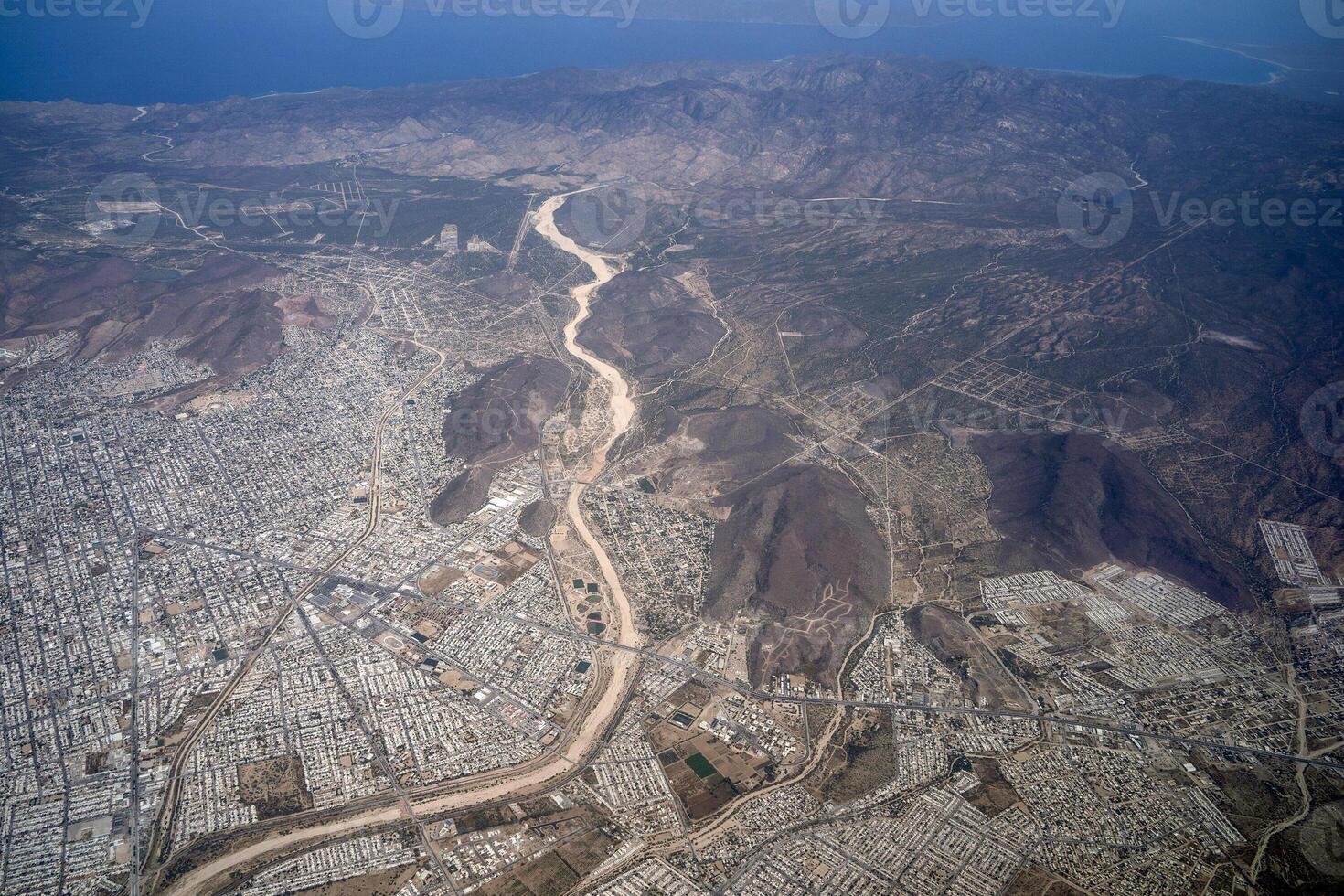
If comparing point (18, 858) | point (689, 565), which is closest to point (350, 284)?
point (689, 565)

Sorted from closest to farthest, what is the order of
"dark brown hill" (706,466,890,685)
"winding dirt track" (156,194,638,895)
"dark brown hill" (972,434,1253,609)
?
1. "winding dirt track" (156,194,638,895)
2. "dark brown hill" (706,466,890,685)
3. "dark brown hill" (972,434,1253,609)

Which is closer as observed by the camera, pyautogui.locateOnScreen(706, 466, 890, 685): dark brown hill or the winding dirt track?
the winding dirt track

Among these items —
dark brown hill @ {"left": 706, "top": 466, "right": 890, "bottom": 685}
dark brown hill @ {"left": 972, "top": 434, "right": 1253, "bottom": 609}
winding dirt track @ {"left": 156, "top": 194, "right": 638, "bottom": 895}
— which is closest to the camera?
winding dirt track @ {"left": 156, "top": 194, "right": 638, "bottom": 895}

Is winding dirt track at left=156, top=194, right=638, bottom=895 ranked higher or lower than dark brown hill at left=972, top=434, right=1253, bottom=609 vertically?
lower

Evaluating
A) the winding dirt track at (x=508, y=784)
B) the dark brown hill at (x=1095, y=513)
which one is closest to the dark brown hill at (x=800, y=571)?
the winding dirt track at (x=508, y=784)

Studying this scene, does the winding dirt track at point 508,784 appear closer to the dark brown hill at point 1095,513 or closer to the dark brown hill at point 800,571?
the dark brown hill at point 800,571

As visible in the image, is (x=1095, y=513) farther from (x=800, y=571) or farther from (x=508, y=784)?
(x=508, y=784)

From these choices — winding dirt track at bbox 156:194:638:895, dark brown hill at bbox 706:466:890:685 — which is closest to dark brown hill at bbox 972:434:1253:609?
dark brown hill at bbox 706:466:890:685

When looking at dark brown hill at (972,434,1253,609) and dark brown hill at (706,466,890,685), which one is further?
dark brown hill at (972,434,1253,609)

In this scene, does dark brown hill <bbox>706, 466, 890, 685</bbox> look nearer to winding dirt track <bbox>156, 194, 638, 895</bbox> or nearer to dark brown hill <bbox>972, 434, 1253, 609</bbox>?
winding dirt track <bbox>156, 194, 638, 895</bbox>

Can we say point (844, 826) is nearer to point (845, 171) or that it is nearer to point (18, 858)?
point (18, 858)

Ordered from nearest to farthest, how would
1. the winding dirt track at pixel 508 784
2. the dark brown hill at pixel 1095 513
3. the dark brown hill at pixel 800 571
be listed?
the winding dirt track at pixel 508 784 → the dark brown hill at pixel 800 571 → the dark brown hill at pixel 1095 513
